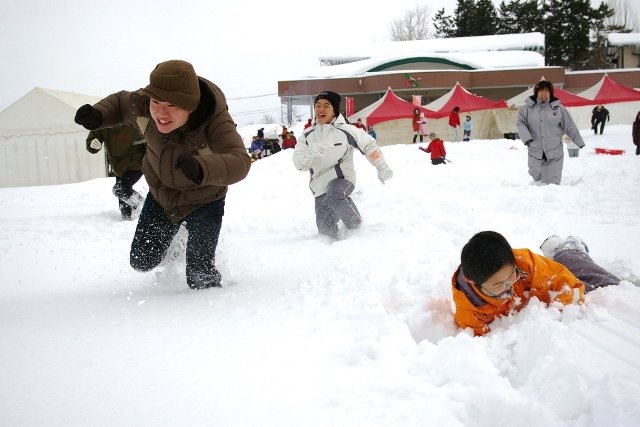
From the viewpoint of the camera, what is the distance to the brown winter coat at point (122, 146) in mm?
7113

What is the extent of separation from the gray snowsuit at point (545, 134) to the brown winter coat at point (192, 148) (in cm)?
564

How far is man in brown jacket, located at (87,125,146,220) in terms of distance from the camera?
7117 mm

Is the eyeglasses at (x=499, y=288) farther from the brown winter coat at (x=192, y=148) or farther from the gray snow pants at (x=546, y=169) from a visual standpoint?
the gray snow pants at (x=546, y=169)

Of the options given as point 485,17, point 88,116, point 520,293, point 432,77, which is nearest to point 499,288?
point 520,293

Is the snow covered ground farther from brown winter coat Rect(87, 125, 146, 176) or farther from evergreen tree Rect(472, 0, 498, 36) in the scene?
evergreen tree Rect(472, 0, 498, 36)

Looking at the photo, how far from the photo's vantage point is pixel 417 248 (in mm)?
4258

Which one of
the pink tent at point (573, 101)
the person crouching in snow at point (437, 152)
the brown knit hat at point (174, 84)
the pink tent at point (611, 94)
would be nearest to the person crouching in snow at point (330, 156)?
the brown knit hat at point (174, 84)

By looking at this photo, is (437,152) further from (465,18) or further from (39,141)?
(465,18)

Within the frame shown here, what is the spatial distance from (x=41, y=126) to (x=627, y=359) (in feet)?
49.9

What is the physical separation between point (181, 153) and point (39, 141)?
13.5m

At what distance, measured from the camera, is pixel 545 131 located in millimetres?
7551

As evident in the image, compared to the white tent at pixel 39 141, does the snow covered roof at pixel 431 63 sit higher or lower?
higher

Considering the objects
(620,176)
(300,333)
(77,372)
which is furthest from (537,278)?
(620,176)

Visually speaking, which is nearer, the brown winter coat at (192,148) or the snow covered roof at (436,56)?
the brown winter coat at (192,148)
